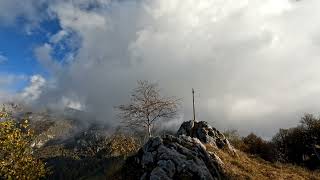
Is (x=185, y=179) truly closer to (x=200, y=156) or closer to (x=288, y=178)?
(x=200, y=156)

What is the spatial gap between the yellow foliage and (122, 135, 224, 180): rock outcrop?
14.9 m

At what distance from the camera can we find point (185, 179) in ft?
103

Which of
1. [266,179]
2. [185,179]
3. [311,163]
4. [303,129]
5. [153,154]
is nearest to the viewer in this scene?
[185,179]

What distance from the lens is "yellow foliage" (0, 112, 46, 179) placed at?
137 ft

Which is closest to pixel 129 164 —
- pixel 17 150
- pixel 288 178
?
pixel 288 178

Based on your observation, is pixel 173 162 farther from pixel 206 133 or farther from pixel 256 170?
pixel 206 133

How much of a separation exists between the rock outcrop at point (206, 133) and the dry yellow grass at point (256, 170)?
162 centimetres

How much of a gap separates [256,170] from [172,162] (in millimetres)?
10993

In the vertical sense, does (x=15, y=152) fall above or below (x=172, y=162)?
above

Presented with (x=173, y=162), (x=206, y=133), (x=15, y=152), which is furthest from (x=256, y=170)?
(x=15, y=152)

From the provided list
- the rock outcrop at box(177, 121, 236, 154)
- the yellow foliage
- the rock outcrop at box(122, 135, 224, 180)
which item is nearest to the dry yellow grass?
the rock outcrop at box(177, 121, 236, 154)

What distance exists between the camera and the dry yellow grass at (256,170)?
3659 centimetres

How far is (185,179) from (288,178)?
12856mm

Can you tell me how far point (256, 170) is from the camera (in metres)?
38.9
